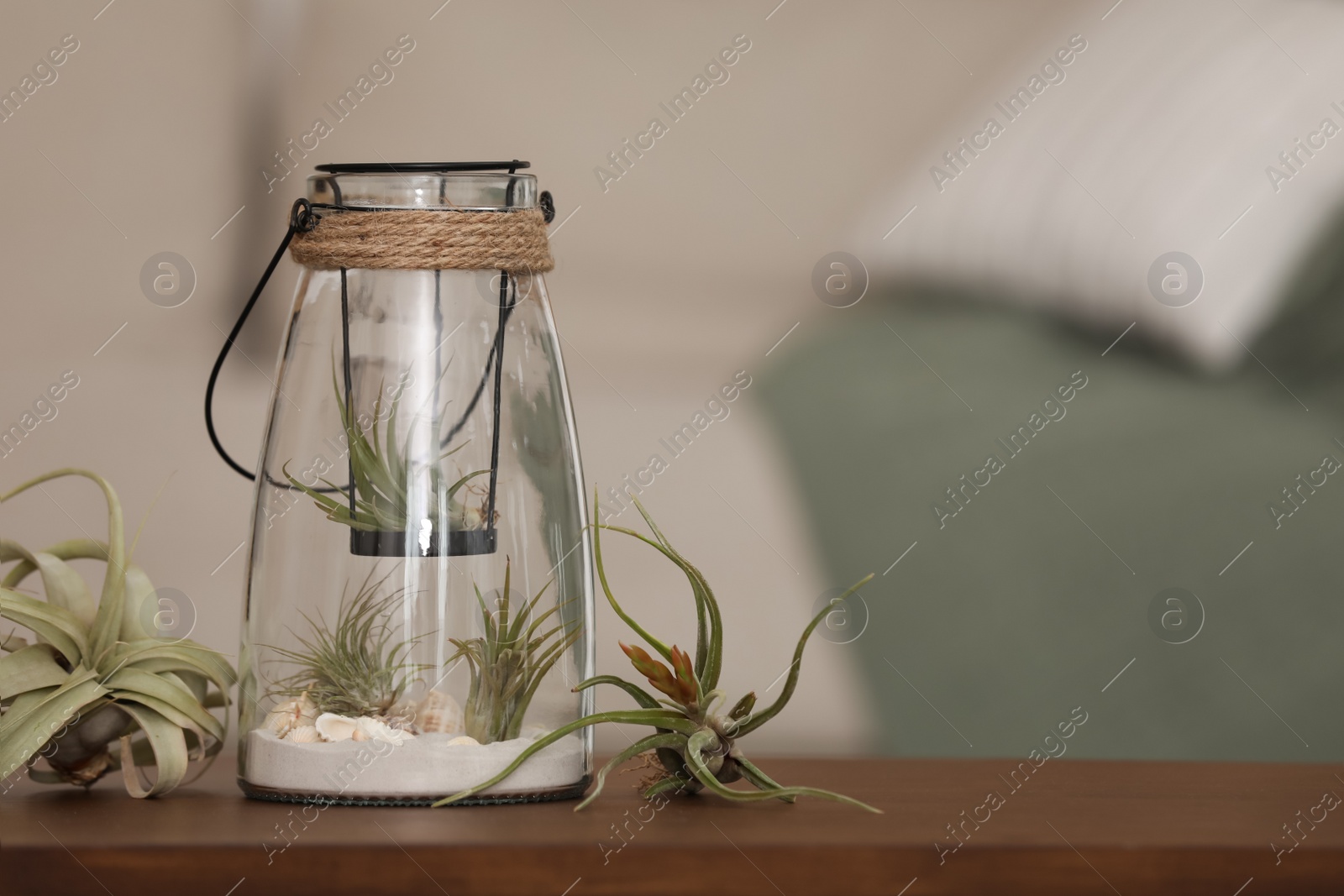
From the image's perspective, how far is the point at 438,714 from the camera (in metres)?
0.64

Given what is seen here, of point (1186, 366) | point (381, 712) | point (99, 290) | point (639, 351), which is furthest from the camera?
point (1186, 366)

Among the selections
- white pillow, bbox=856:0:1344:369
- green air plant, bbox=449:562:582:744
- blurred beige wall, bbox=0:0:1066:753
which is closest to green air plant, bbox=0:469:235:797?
green air plant, bbox=449:562:582:744

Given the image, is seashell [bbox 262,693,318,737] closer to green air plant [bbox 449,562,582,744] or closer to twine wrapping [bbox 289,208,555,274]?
green air plant [bbox 449,562,582,744]

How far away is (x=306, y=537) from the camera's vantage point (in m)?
0.66

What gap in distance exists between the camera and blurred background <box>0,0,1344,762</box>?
145 cm

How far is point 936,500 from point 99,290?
99 centimetres

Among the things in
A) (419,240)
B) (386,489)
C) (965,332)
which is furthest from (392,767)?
(965,332)

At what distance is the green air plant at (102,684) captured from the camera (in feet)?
2.14

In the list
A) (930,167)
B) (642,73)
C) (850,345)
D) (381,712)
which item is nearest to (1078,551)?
(850,345)

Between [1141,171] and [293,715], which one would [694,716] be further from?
[1141,171]

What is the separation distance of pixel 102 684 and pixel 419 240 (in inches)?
11.5

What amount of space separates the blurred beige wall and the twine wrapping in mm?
738

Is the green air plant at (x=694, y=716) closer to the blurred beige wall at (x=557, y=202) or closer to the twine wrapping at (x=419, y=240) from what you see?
the twine wrapping at (x=419, y=240)

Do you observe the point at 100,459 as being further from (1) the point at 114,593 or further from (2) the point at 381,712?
(2) the point at 381,712
